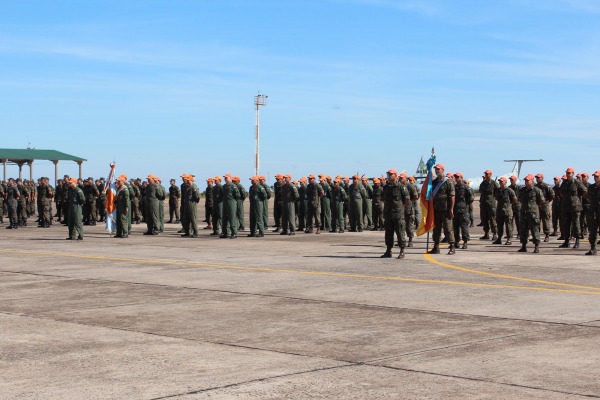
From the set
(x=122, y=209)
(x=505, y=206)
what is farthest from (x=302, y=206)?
(x=505, y=206)

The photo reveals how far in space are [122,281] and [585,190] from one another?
1164 cm

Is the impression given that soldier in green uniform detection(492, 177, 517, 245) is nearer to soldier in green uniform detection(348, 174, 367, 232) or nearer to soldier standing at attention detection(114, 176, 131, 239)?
soldier in green uniform detection(348, 174, 367, 232)

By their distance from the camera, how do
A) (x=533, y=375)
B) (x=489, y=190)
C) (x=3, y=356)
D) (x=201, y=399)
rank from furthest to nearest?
(x=489, y=190) → (x=3, y=356) → (x=533, y=375) → (x=201, y=399)

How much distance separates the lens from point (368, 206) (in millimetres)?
31188

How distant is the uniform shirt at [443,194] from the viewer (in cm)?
1958

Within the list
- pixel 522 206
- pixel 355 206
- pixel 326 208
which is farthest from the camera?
pixel 326 208

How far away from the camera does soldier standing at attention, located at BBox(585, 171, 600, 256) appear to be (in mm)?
19234

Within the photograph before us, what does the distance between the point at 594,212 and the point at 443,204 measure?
3104 millimetres

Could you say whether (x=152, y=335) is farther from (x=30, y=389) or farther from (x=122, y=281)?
(x=122, y=281)

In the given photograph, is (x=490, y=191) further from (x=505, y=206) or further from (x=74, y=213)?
(x=74, y=213)

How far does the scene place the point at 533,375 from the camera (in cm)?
735

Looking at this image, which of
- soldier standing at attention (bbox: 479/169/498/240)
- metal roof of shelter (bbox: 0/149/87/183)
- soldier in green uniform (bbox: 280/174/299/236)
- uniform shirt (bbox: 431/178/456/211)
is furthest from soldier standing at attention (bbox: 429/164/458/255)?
metal roof of shelter (bbox: 0/149/87/183)

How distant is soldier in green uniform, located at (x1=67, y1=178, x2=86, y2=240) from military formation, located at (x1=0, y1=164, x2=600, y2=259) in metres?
0.03

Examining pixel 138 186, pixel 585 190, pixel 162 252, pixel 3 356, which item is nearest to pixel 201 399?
pixel 3 356
